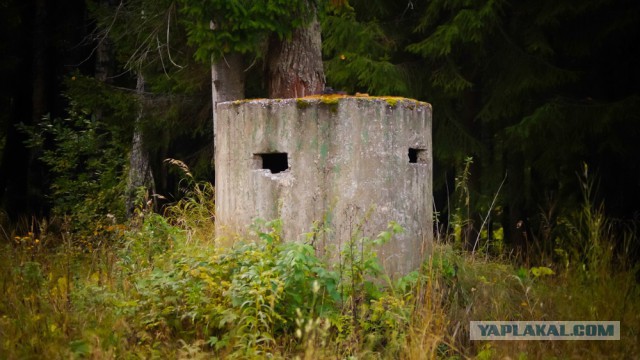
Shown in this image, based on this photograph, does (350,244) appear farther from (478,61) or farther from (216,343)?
(478,61)

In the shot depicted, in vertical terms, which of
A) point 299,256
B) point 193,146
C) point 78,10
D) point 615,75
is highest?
point 78,10

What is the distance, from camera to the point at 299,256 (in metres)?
4.03

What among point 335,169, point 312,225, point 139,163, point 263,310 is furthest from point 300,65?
point 139,163

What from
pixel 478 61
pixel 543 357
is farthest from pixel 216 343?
pixel 478 61

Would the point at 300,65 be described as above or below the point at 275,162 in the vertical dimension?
above

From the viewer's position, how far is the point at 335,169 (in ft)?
16.5

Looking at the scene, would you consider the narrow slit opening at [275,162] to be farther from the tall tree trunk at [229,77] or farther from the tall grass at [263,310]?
the tall tree trunk at [229,77]

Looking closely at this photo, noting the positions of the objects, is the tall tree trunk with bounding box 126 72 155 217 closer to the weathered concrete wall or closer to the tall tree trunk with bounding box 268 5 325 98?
the tall tree trunk with bounding box 268 5 325 98

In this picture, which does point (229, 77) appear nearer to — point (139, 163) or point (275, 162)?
point (275, 162)

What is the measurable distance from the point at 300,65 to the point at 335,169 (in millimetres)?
2158

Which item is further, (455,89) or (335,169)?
(455,89)

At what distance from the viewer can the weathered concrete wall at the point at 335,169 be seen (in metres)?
5.02

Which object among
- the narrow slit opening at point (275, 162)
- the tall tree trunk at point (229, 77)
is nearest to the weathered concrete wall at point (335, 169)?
the narrow slit opening at point (275, 162)

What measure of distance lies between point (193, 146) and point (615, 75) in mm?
8094
